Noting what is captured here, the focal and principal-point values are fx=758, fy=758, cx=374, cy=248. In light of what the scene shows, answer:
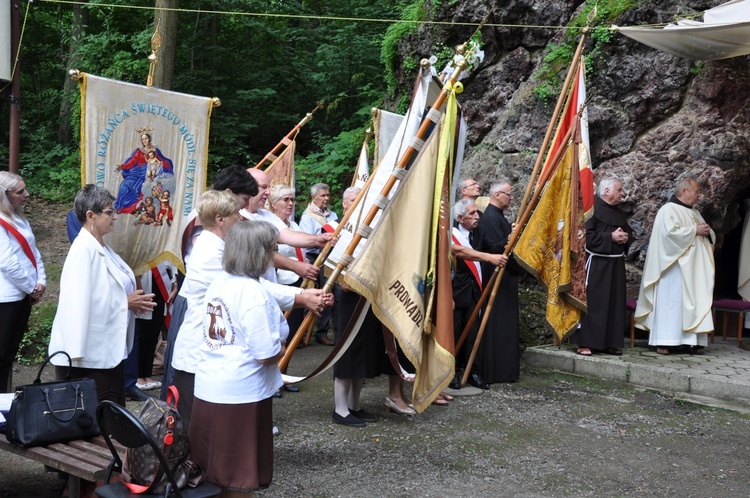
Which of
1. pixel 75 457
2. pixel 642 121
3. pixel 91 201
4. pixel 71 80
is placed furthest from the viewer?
pixel 71 80

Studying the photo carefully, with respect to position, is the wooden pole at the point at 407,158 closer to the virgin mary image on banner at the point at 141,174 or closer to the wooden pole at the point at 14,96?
the virgin mary image on banner at the point at 141,174

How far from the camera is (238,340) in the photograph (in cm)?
347

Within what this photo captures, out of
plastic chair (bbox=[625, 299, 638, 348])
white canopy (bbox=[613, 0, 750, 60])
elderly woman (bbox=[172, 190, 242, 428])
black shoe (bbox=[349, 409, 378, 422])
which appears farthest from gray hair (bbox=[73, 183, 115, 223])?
plastic chair (bbox=[625, 299, 638, 348])

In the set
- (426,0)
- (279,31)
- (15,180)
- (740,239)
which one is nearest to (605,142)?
(740,239)

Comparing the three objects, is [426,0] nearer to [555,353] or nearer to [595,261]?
[595,261]

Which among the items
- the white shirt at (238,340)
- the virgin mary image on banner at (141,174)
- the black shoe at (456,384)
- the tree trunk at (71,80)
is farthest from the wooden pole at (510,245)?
the tree trunk at (71,80)

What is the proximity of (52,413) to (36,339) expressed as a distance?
525 centimetres

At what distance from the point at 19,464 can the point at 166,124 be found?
3.00 m

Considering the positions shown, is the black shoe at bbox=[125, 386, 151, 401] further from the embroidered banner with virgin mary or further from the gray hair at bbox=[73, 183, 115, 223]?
the gray hair at bbox=[73, 183, 115, 223]

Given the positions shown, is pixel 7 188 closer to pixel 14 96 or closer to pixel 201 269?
pixel 14 96

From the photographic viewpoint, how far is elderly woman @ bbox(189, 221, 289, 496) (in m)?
3.43

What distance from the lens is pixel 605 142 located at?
33.1ft

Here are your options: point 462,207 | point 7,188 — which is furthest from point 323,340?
point 7,188

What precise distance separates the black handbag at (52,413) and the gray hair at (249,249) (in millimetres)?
1136
